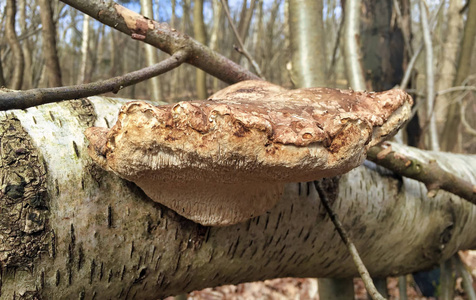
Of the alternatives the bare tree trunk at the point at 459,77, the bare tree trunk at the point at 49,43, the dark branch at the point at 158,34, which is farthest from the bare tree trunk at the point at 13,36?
the bare tree trunk at the point at 459,77

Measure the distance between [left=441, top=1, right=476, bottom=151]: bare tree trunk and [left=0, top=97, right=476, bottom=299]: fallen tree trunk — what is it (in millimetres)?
4365

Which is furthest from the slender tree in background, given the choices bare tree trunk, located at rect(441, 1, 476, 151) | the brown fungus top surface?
bare tree trunk, located at rect(441, 1, 476, 151)

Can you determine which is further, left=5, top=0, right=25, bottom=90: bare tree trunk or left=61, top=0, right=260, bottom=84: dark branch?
left=5, top=0, right=25, bottom=90: bare tree trunk

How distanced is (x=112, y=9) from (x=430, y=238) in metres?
1.99

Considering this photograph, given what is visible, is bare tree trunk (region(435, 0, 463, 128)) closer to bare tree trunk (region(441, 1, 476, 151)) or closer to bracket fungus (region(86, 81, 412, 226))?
bare tree trunk (region(441, 1, 476, 151))

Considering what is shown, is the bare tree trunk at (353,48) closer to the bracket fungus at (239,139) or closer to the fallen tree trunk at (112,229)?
the fallen tree trunk at (112,229)

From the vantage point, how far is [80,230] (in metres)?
1.02

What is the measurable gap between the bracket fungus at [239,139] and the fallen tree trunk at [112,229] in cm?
14

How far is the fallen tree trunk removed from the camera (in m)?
0.95

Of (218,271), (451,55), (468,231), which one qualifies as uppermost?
(451,55)

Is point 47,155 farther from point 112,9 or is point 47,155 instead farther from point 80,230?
point 112,9

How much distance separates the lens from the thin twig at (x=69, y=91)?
27.0 inches

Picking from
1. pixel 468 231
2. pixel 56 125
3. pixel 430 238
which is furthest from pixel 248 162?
pixel 468 231

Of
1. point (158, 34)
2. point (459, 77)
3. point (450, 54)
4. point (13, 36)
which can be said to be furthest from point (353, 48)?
point (450, 54)
